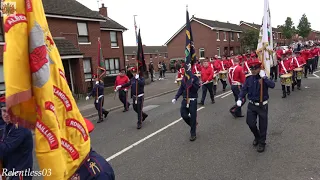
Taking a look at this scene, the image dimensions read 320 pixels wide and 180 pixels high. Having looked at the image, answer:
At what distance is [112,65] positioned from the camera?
25.5 metres

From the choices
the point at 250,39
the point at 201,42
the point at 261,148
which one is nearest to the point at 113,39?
the point at 261,148

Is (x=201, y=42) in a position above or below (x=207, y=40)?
below

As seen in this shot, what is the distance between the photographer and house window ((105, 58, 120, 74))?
2495 cm

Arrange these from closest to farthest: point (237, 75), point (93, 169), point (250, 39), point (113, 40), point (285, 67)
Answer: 1. point (93, 169)
2. point (237, 75)
3. point (285, 67)
4. point (113, 40)
5. point (250, 39)

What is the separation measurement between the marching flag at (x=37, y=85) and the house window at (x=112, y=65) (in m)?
23.6

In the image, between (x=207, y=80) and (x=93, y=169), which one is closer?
(x=93, y=169)

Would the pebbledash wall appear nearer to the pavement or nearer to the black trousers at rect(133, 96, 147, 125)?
the pavement

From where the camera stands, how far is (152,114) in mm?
11156

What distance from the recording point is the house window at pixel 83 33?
70.5 ft

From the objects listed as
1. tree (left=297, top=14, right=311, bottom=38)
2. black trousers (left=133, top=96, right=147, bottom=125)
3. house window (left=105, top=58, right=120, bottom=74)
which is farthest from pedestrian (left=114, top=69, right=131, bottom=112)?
tree (left=297, top=14, right=311, bottom=38)

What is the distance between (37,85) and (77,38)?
20.7 m

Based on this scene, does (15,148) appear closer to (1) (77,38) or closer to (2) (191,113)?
(2) (191,113)

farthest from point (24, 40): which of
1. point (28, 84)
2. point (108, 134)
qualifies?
point (108, 134)

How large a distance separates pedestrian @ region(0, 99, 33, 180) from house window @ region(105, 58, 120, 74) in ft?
71.1
